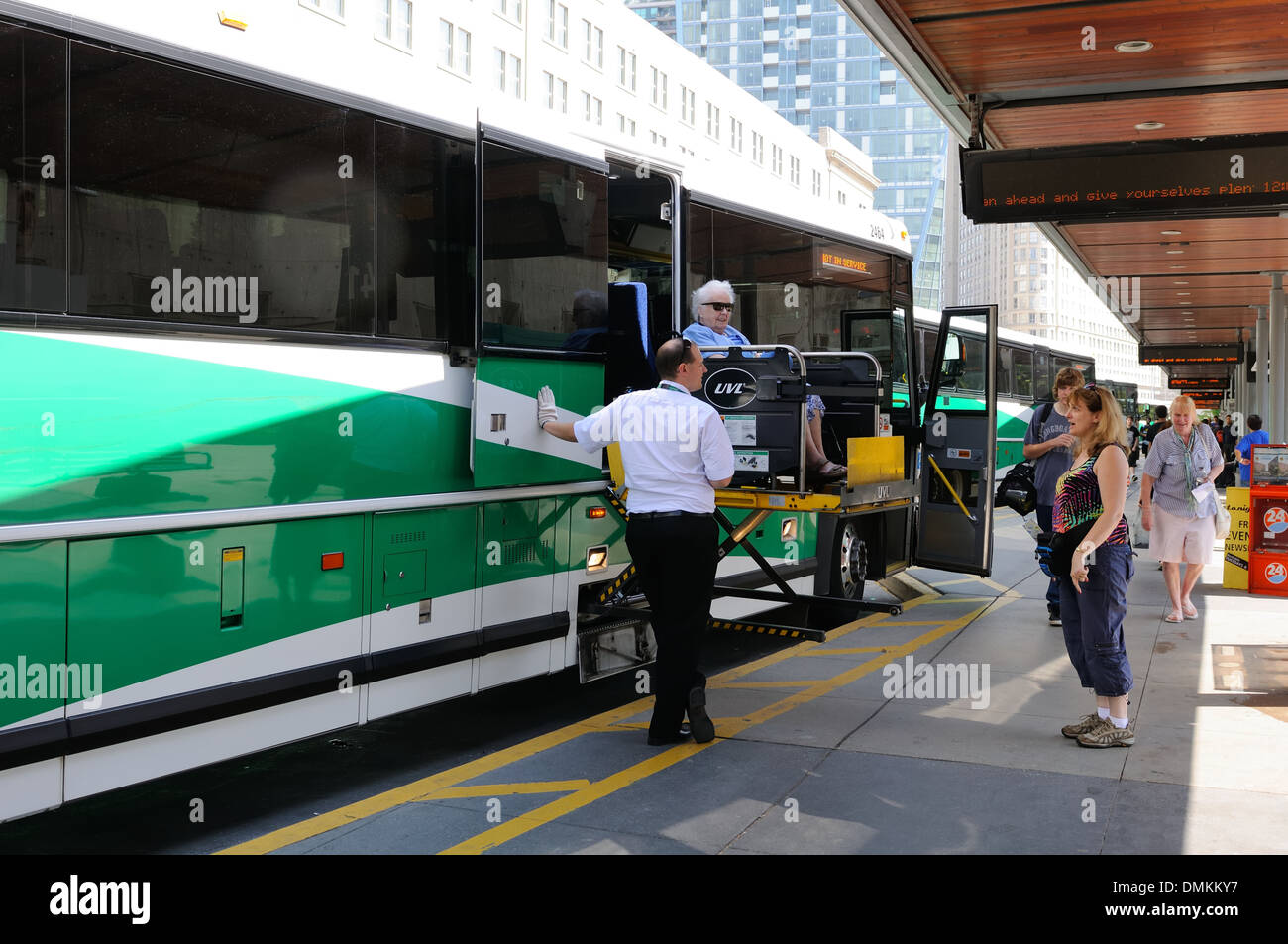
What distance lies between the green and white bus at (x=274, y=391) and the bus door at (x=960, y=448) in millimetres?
3221

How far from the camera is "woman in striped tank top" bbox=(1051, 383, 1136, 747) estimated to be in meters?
6.17

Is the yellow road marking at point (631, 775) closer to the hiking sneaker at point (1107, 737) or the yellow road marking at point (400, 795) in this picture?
the yellow road marking at point (400, 795)

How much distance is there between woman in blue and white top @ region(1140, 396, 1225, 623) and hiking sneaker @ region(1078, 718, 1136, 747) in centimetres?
442

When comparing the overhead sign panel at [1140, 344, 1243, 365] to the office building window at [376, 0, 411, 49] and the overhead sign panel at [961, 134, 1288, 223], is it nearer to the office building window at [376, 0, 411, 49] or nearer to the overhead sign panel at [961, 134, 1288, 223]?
the office building window at [376, 0, 411, 49]

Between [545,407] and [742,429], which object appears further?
[742,429]

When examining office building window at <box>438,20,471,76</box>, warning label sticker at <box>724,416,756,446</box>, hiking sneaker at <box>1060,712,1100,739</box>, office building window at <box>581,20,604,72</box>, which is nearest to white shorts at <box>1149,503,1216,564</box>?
hiking sneaker at <box>1060,712,1100,739</box>

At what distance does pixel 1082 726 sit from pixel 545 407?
10.7 ft

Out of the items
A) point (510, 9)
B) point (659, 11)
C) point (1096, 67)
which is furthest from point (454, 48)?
point (659, 11)

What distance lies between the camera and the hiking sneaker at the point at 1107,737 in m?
6.31

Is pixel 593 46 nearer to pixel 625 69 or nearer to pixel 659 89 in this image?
pixel 625 69

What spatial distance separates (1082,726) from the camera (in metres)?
6.42

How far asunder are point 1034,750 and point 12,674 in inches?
184

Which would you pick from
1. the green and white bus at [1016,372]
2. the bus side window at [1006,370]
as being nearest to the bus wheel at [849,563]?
the green and white bus at [1016,372]

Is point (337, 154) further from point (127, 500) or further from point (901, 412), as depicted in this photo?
point (901, 412)
